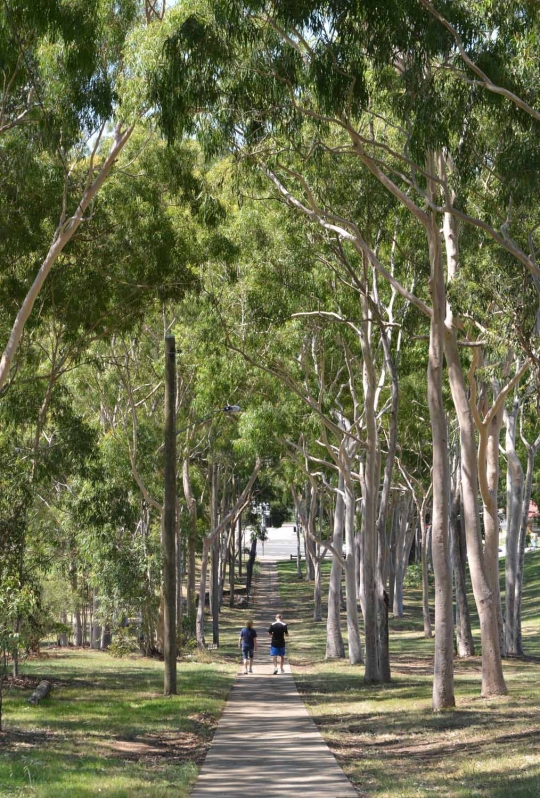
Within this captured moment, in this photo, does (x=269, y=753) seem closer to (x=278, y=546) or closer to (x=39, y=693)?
(x=39, y=693)

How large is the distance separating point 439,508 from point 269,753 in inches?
212

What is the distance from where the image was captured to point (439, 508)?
17.0m

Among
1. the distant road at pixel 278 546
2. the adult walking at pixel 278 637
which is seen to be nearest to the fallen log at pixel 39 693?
the adult walking at pixel 278 637

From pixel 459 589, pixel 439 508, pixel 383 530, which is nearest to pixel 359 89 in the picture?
pixel 439 508

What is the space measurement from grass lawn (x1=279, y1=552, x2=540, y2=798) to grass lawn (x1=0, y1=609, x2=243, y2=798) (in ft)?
6.42

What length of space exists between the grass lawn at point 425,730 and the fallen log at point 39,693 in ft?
16.4

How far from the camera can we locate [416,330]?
21984mm

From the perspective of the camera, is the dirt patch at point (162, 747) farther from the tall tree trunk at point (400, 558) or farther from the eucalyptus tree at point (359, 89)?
the tall tree trunk at point (400, 558)

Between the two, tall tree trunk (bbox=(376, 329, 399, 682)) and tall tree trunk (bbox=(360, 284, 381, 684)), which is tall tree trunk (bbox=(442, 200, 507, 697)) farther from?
tall tree trunk (bbox=(360, 284, 381, 684))

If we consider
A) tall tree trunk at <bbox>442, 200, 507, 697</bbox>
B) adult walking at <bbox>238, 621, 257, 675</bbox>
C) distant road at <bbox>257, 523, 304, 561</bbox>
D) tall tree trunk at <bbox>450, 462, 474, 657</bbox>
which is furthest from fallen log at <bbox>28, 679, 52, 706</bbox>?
distant road at <bbox>257, 523, 304, 561</bbox>

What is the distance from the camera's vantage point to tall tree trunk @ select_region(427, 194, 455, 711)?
1683cm

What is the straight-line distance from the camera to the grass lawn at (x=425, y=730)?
10695 mm

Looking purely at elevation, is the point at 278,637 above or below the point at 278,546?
below

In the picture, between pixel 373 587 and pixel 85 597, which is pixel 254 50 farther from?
pixel 85 597
